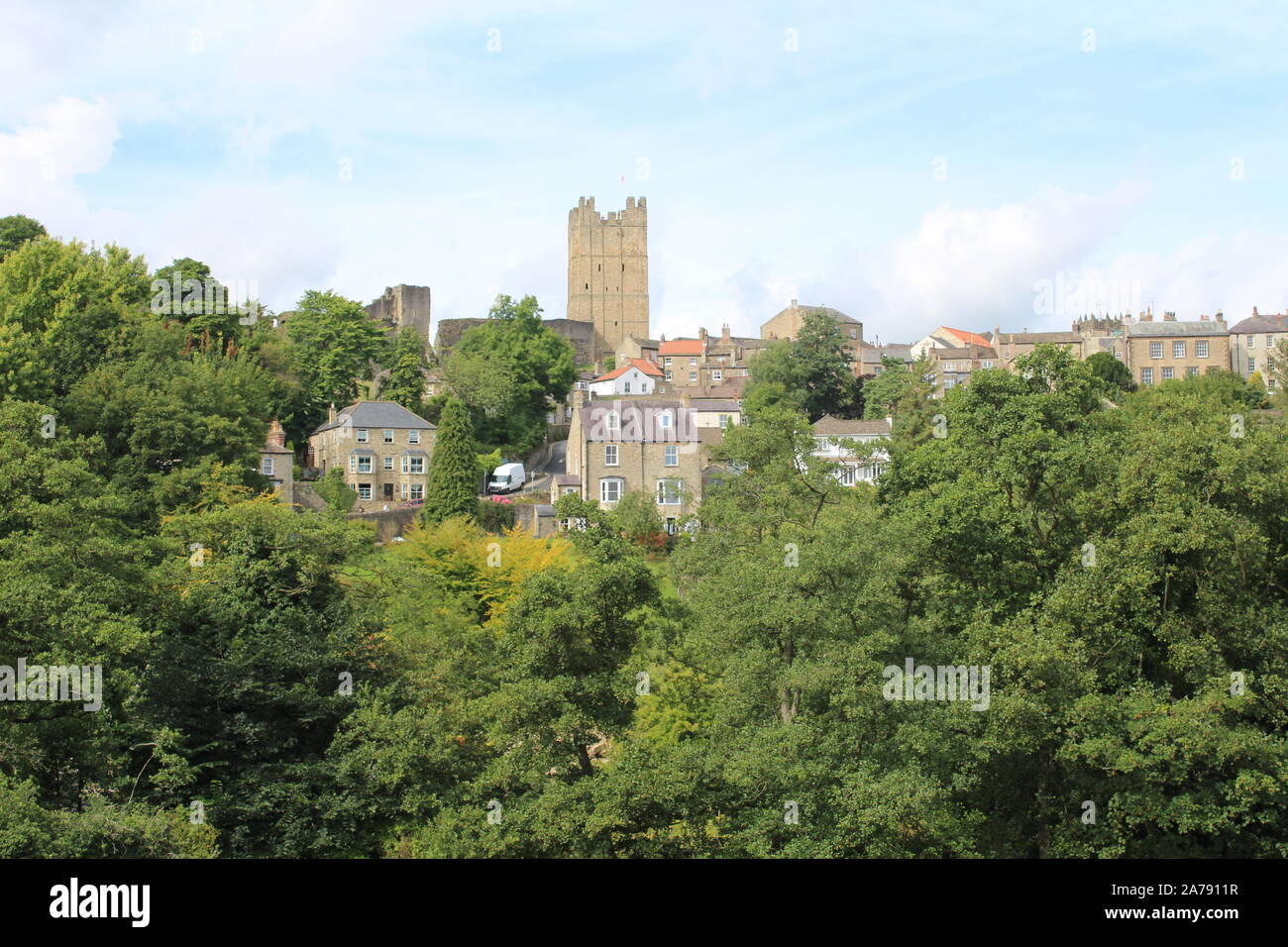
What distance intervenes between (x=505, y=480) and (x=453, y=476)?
1473 cm

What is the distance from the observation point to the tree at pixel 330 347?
68625 millimetres

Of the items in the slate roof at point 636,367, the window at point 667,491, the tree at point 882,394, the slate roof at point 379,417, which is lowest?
the window at point 667,491

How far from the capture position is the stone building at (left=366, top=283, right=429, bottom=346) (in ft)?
333

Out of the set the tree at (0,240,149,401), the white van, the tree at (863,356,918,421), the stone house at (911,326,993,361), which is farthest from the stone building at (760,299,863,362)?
the tree at (0,240,149,401)

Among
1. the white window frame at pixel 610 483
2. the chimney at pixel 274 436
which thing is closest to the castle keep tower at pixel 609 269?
the chimney at pixel 274 436

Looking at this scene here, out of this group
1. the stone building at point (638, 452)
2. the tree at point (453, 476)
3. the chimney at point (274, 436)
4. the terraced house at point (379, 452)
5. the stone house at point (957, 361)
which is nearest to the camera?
the tree at point (453, 476)

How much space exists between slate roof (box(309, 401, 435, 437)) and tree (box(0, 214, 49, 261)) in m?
15.9

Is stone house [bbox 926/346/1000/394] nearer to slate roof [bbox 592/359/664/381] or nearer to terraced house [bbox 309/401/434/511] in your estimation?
slate roof [bbox 592/359/664/381]

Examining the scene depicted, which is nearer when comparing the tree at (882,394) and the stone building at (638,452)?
the stone building at (638,452)

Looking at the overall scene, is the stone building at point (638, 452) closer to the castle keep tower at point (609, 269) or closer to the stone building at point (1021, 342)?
the stone building at point (1021, 342)

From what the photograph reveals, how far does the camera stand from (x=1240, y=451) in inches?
911

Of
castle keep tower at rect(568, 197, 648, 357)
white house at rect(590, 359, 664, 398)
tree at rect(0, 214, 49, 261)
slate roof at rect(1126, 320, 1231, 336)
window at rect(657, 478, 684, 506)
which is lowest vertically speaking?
window at rect(657, 478, 684, 506)
